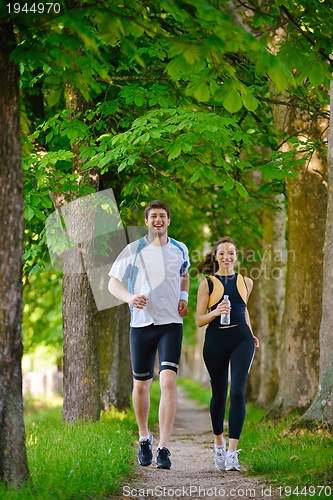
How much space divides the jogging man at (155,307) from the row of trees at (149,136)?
1.17 metres

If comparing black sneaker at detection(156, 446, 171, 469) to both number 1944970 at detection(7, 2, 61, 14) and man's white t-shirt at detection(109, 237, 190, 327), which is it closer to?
man's white t-shirt at detection(109, 237, 190, 327)

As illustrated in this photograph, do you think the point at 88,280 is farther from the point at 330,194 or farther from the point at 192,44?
the point at 192,44

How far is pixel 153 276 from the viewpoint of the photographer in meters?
7.16

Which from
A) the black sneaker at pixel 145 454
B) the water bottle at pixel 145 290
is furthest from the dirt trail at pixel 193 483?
the water bottle at pixel 145 290

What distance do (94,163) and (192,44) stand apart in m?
3.76

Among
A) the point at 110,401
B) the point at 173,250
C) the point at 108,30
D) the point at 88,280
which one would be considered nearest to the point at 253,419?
the point at 110,401

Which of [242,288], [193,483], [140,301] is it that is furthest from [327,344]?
[193,483]

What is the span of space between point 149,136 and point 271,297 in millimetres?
7815

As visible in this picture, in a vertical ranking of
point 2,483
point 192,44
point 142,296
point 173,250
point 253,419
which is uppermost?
point 192,44

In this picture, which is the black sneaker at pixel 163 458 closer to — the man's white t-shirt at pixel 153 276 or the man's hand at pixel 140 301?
the man's white t-shirt at pixel 153 276

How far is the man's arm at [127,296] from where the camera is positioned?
675 cm

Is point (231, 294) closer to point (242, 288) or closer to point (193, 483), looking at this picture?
point (242, 288)

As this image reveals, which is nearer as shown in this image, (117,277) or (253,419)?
(117,277)

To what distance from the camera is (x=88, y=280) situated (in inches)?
396
